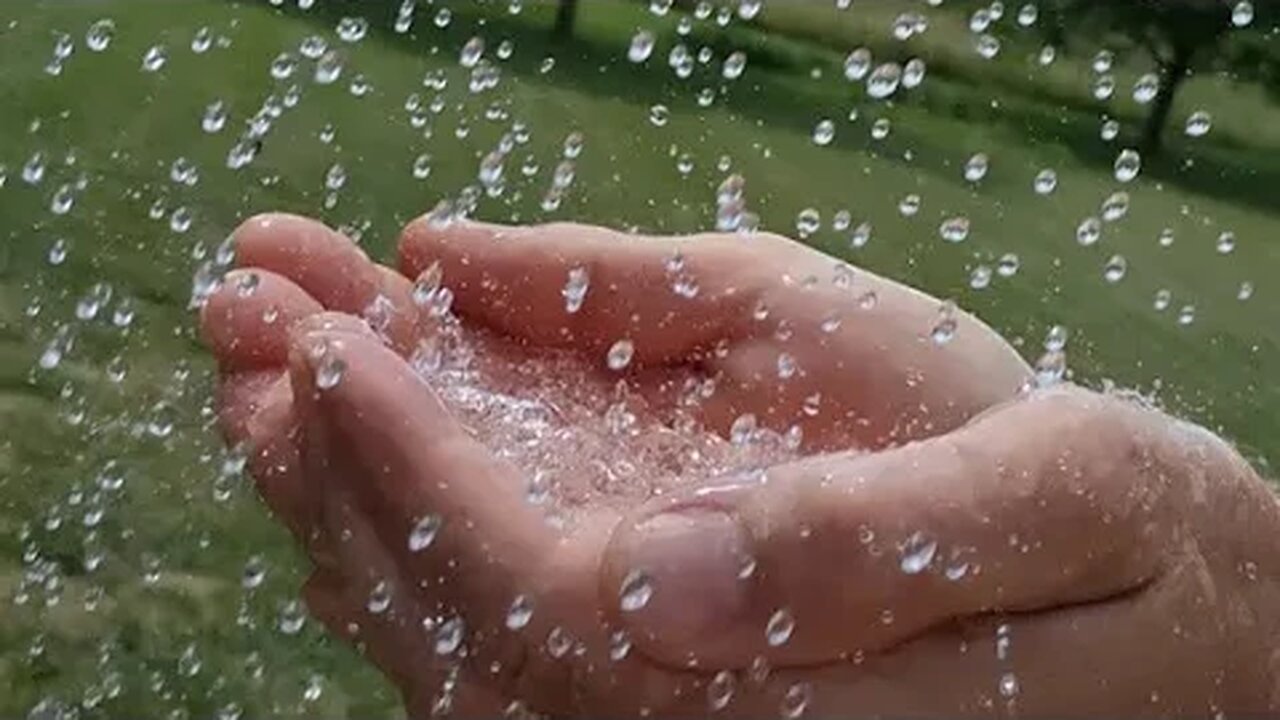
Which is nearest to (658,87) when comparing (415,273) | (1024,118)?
(1024,118)

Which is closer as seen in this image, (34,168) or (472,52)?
(34,168)

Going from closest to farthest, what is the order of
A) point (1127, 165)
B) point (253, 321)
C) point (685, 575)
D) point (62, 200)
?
point (685, 575)
point (253, 321)
point (62, 200)
point (1127, 165)

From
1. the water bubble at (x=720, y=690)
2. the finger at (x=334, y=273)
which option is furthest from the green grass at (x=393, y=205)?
the water bubble at (x=720, y=690)

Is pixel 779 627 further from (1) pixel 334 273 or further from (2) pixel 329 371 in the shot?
(1) pixel 334 273

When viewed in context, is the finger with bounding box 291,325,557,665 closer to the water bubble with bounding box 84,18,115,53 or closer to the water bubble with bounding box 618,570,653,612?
the water bubble with bounding box 618,570,653,612

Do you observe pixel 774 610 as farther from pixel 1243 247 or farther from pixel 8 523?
pixel 1243 247

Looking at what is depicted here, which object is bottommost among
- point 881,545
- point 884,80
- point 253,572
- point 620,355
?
point 884,80

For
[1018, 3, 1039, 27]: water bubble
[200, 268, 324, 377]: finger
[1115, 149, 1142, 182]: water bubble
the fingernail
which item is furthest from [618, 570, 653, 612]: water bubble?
[1018, 3, 1039, 27]: water bubble

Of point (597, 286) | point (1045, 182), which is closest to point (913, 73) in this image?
point (1045, 182)
